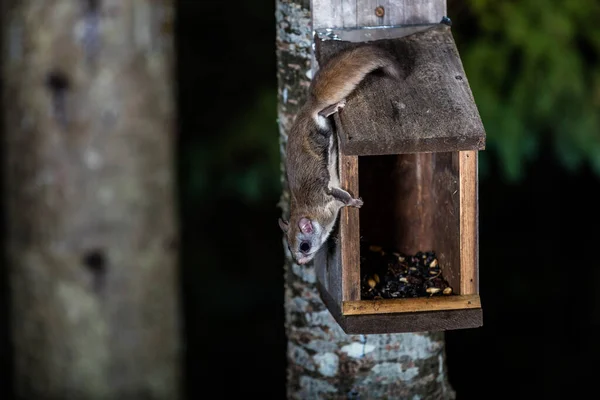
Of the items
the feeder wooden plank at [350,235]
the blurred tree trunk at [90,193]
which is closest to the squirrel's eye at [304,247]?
the feeder wooden plank at [350,235]

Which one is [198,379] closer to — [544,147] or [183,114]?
[183,114]

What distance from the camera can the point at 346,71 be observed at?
2.33m

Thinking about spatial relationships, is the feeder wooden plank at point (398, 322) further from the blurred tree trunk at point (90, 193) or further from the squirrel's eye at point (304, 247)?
the blurred tree trunk at point (90, 193)

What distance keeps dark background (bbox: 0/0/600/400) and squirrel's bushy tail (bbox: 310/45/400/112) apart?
2.64 meters

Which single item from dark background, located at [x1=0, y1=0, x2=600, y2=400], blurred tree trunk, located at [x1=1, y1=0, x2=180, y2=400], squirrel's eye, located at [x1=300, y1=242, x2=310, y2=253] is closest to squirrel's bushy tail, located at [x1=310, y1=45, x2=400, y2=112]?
squirrel's eye, located at [x1=300, y1=242, x2=310, y2=253]

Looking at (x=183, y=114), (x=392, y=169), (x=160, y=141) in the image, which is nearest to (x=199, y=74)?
(x=183, y=114)

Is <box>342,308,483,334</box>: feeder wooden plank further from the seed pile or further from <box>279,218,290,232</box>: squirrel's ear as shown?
<box>279,218,290,232</box>: squirrel's ear

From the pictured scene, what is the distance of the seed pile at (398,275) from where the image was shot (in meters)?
2.49

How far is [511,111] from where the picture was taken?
446 cm

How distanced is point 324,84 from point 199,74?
12.2 feet

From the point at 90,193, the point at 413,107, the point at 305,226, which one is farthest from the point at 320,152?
the point at 90,193

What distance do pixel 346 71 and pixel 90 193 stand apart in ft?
7.15

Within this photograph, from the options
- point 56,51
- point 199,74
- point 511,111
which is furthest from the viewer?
point 199,74

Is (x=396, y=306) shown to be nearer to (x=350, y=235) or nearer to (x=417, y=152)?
(x=350, y=235)
